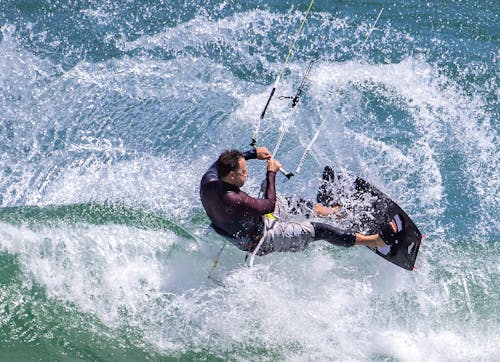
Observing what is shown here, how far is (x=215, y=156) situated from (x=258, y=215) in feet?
7.31

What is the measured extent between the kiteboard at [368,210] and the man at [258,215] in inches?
3.7

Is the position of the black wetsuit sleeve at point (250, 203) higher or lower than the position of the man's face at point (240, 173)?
lower

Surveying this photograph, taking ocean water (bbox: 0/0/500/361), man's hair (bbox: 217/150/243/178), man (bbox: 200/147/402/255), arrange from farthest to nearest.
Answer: ocean water (bbox: 0/0/500/361)
man (bbox: 200/147/402/255)
man's hair (bbox: 217/150/243/178)

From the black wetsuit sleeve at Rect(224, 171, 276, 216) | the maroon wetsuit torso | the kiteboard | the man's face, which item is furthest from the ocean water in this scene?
the man's face

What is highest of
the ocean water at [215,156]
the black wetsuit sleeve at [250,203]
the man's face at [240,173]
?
the man's face at [240,173]

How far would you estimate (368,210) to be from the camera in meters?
6.98

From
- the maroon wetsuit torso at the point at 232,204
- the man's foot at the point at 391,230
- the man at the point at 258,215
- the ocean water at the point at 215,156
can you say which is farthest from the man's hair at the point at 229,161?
the man's foot at the point at 391,230

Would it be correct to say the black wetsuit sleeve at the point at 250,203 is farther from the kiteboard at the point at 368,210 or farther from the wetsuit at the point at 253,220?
the kiteboard at the point at 368,210

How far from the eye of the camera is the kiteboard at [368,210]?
6836mm

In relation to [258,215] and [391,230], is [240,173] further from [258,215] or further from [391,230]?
[391,230]

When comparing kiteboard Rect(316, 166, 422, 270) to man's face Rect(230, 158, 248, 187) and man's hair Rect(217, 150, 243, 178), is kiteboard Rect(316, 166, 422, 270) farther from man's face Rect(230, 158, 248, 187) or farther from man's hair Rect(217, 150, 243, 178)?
man's hair Rect(217, 150, 243, 178)

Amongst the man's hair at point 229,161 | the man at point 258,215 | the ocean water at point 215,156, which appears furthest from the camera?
the ocean water at point 215,156

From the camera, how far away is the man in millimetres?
6004

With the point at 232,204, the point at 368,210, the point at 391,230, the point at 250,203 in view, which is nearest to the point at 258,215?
the point at 250,203
